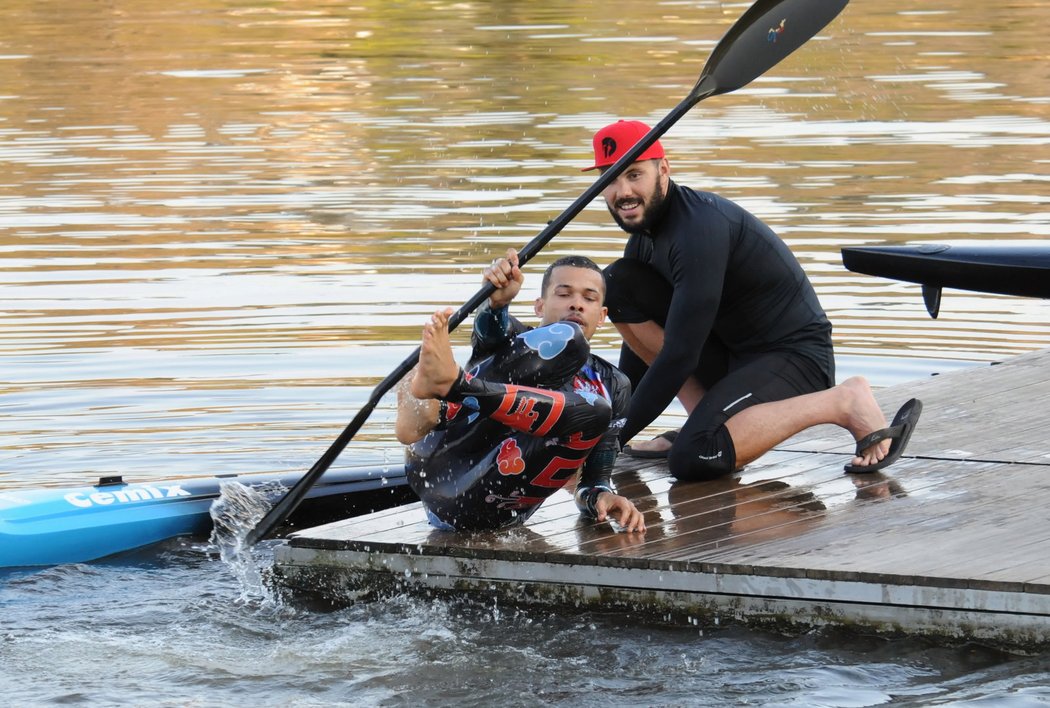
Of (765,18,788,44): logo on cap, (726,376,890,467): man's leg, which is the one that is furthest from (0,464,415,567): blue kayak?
(765,18,788,44): logo on cap

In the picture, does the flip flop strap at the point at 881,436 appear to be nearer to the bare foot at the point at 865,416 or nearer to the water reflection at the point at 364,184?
the bare foot at the point at 865,416

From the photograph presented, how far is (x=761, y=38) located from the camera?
6477 mm

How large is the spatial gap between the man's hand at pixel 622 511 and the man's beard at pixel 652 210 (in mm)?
1103

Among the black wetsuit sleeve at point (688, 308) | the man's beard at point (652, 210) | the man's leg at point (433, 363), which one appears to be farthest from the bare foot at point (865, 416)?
the man's leg at point (433, 363)

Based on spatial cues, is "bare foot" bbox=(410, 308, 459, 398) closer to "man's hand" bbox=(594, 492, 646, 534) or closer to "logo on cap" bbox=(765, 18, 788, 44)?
"man's hand" bbox=(594, 492, 646, 534)

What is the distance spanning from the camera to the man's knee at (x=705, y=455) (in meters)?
6.26

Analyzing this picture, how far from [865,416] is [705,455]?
624mm

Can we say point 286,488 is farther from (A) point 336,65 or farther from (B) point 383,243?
(A) point 336,65

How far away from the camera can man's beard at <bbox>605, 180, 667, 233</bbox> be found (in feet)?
20.2

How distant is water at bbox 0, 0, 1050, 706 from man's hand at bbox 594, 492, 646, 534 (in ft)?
1.23

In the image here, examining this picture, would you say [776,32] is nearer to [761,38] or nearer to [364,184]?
[761,38]

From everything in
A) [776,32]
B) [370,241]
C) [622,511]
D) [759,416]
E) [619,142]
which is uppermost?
[776,32]

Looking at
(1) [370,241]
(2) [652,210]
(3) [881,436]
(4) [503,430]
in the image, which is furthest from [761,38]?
(1) [370,241]

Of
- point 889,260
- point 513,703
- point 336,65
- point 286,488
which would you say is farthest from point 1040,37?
point 513,703
